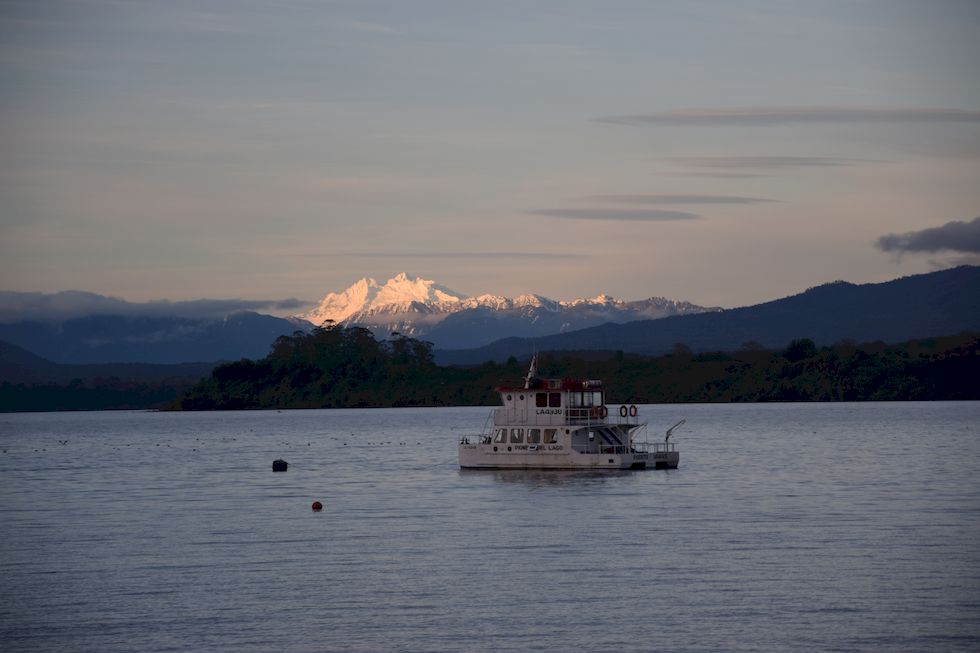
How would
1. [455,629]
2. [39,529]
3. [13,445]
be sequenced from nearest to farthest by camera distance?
1. [455,629]
2. [39,529]
3. [13,445]

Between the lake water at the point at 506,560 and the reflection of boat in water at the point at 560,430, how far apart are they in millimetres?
1556

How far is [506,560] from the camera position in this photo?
56.9 metres

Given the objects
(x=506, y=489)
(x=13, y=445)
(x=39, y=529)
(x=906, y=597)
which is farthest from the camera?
(x=13, y=445)

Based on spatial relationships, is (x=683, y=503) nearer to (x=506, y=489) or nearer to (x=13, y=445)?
(x=506, y=489)

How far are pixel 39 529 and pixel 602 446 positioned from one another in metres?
41.0

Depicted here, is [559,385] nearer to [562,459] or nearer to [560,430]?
[560,430]

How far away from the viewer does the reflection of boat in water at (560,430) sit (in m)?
97.3

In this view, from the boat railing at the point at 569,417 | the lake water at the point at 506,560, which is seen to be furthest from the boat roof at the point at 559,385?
the lake water at the point at 506,560

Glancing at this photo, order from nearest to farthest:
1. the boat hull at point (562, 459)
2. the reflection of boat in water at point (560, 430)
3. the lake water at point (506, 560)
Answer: the lake water at point (506, 560) < the boat hull at point (562, 459) < the reflection of boat in water at point (560, 430)

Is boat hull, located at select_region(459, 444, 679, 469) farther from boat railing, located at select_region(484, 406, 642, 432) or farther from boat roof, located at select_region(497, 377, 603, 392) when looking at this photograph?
boat roof, located at select_region(497, 377, 603, 392)

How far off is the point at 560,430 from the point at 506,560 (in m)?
41.1

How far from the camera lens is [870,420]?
636 ft

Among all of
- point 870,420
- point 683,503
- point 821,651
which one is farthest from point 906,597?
point 870,420

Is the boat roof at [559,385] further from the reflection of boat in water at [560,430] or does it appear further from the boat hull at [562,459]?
the boat hull at [562,459]
